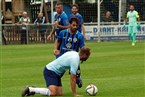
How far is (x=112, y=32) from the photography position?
3250cm

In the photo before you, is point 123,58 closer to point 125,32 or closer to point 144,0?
point 125,32

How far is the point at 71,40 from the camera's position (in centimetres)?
1097

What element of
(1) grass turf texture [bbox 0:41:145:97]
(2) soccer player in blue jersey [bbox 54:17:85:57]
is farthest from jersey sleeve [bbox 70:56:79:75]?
(2) soccer player in blue jersey [bbox 54:17:85:57]

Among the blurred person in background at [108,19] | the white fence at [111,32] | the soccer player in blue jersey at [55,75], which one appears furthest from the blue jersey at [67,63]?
the blurred person in background at [108,19]

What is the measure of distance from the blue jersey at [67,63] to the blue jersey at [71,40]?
96 centimetres

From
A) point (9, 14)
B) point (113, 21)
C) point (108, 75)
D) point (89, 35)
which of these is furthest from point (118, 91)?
point (9, 14)

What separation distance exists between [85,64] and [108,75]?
343cm

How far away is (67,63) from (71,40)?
3.90 ft

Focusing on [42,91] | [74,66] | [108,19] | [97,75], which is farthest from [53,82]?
[108,19]

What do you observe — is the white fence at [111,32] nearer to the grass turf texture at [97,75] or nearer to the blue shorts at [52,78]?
the grass turf texture at [97,75]

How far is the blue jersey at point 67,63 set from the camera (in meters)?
9.73

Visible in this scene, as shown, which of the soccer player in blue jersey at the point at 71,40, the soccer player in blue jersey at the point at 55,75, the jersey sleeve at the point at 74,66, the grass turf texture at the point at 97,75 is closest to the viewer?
the jersey sleeve at the point at 74,66

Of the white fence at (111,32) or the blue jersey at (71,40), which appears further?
the white fence at (111,32)

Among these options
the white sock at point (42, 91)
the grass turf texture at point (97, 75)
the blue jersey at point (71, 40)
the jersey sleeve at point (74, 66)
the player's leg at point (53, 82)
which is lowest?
the grass turf texture at point (97, 75)
